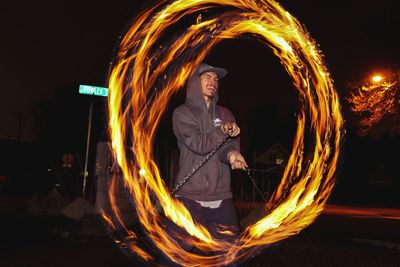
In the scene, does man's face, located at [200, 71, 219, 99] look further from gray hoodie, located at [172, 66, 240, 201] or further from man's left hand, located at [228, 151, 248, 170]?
man's left hand, located at [228, 151, 248, 170]

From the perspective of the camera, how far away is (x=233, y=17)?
760 centimetres

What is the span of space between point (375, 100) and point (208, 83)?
57.8 feet

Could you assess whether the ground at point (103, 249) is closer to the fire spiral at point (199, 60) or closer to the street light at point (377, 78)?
the fire spiral at point (199, 60)

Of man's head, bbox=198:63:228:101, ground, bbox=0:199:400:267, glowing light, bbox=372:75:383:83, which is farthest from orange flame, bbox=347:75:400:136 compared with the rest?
A: man's head, bbox=198:63:228:101

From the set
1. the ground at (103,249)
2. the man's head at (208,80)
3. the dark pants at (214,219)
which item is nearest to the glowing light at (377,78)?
the ground at (103,249)

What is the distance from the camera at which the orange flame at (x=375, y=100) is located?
70.9 feet

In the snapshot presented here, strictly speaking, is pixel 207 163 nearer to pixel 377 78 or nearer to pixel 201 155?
pixel 201 155

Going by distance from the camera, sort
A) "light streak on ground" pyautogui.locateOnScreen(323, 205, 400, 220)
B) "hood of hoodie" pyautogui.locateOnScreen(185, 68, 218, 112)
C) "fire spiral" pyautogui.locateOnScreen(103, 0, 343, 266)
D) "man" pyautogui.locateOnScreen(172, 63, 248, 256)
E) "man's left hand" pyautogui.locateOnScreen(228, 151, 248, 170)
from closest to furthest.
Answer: "man's left hand" pyautogui.locateOnScreen(228, 151, 248, 170) < "man" pyautogui.locateOnScreen(172, 63, 248, 256) < "hood of hoodie" pyautogui.locateOnScreen(185, 68, 218, 112) < "fire spiral" pyautogui.locateOnScreen(103, 0, 343, 266) < "light streak on ground" pyautogui.locateOnScreen(323, 205, 400, 220)

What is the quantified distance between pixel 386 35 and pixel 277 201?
1702 cm

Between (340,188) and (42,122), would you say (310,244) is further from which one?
(42,122)

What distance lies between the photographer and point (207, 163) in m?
4.93

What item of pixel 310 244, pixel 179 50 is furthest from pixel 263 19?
pixel 310 244

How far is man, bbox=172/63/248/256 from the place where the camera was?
15.8ft

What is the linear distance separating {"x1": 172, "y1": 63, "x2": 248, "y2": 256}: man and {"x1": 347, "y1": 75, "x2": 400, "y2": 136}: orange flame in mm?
17445
